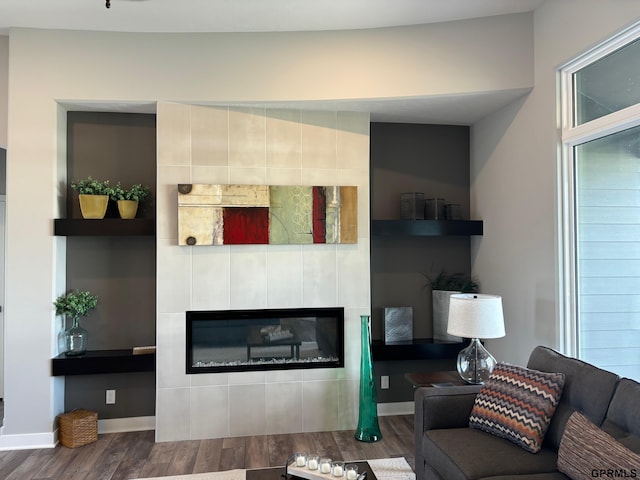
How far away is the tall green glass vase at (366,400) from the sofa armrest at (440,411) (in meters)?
0.94

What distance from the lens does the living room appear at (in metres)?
3.56

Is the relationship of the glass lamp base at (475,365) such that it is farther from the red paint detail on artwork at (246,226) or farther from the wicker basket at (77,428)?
the wicker basket at (77,428)

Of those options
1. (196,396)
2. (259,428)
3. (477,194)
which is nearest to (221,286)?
(196,396)

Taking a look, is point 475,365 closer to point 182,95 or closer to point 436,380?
point 436,380

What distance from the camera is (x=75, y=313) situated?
3.68 m

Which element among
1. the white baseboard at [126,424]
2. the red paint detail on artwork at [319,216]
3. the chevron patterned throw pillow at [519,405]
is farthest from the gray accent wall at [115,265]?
the chevron patterned throw pillow at [519,405]

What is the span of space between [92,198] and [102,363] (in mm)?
1302

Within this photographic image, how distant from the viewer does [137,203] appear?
3.85 m

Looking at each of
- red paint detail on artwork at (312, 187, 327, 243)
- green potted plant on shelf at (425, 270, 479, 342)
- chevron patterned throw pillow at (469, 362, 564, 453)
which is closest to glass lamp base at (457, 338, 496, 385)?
chevron patterned throw pillow at (469, 362, 564, 453)

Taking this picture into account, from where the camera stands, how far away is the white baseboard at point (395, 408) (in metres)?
4.26

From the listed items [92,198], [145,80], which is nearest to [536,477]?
[92,198]

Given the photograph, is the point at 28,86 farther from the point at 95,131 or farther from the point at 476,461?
the point at 476,461

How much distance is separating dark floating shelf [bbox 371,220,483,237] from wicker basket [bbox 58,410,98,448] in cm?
273

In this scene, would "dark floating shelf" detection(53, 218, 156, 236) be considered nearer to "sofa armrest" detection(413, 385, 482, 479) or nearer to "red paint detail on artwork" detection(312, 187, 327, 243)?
"red paint detail on artwork" detection(312, 187, 327, 243)
